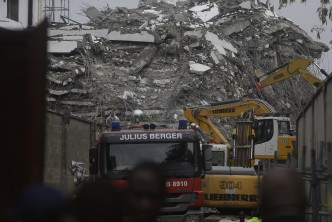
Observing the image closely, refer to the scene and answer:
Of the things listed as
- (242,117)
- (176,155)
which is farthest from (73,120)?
(176,155)

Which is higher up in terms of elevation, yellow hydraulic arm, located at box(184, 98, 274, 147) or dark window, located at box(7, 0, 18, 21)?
dark window, located at box(7, 0, 18, 21)

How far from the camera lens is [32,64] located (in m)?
3.54

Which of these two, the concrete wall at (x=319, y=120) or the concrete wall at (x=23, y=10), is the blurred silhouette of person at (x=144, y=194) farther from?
the concrete wall at (x=23, y=10)

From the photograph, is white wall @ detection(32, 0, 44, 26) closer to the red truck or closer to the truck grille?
the red truck

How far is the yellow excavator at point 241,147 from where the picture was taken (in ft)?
54.9

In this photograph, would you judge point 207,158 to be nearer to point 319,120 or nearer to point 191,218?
point 191,218

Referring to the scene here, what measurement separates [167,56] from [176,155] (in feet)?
65.3

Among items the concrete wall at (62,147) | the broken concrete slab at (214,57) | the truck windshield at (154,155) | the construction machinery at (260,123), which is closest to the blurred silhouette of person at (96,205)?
the truck windshield at (154,155)

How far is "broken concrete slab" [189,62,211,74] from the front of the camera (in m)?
31.9

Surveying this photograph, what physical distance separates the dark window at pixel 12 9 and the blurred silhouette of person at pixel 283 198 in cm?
2686

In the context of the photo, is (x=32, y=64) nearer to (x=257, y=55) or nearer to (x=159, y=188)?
(x=159, y=188)

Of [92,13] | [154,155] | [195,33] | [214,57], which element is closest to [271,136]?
[214,57]

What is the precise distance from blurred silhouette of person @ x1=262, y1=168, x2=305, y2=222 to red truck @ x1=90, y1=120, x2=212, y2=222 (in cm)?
964

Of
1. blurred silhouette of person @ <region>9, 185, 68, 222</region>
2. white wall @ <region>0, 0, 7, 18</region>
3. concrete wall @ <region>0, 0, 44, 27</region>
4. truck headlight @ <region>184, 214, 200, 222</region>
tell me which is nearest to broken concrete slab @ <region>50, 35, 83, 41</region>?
concrete wall @ <region>0, 0, 44, 27</region>
